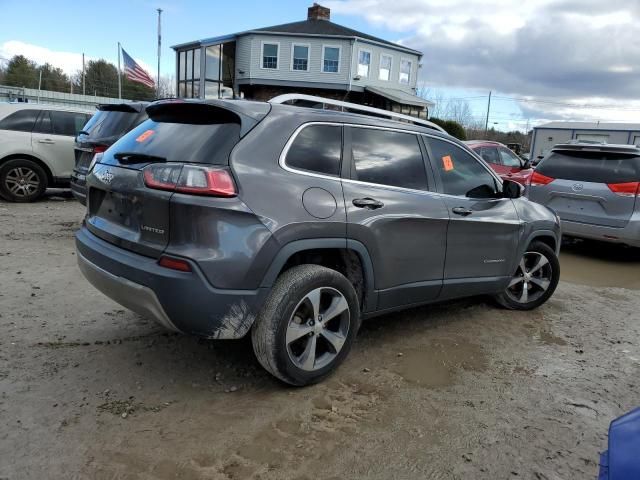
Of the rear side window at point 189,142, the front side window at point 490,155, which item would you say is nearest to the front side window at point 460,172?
the rear side window at point 189,142

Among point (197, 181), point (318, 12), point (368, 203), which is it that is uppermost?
point (318, 12)

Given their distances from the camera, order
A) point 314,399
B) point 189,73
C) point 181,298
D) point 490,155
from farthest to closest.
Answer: point 189,73 → point 490,155 → point 314,399 → point 181,298

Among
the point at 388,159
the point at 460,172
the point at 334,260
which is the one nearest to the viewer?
the point at 334,260

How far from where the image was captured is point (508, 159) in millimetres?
12680

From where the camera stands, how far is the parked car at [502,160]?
483 inches

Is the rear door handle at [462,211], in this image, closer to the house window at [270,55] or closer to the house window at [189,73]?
the house window at [270,55]

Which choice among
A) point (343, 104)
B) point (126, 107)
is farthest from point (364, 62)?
point (343, 104)

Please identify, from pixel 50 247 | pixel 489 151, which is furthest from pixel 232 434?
pixel 489 151

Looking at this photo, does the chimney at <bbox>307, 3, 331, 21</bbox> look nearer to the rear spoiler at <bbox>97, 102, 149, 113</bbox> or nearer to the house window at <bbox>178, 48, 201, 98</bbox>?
the house window at <bbox>178, 48, 201, 98</bbox>

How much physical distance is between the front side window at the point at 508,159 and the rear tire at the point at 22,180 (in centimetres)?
983

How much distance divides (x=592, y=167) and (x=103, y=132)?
7.12m

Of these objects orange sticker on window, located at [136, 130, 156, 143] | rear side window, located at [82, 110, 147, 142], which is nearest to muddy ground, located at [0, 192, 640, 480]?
orange sticker on window, located at [136, 130, 156, 143]

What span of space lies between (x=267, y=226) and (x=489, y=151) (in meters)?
10.6

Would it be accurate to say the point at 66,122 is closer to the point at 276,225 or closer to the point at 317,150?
the point at 317,150
